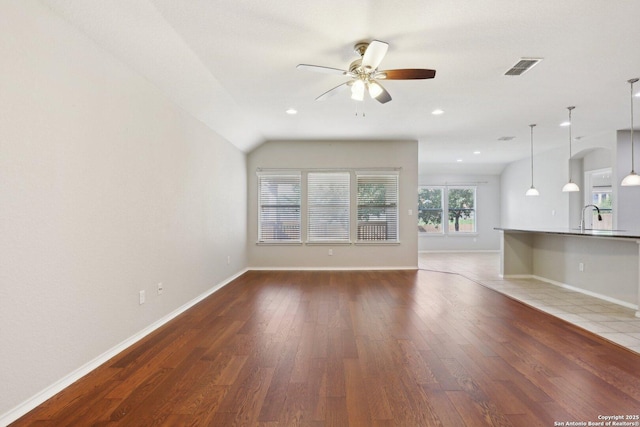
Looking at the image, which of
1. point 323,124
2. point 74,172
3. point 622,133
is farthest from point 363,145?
point 74,172

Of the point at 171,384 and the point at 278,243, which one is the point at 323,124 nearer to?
the point at 278,243

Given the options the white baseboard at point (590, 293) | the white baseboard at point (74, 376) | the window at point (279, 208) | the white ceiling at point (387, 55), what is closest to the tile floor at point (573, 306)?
the white baseboard at point (590, 293)

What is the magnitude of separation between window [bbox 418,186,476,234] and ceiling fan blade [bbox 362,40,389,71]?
7742 millimetres

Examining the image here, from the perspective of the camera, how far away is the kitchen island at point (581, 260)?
12.3 ft

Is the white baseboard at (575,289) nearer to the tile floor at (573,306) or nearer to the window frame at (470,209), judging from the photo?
the tile floor at (573,306)

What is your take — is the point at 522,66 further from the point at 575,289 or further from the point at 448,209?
the point at 448,209

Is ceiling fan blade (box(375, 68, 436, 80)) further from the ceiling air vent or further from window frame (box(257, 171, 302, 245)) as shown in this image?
window frame (box(257, 171, 302, 245))

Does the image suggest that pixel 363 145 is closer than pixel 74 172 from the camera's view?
No

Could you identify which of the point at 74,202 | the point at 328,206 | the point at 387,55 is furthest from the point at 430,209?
the point at 74,202

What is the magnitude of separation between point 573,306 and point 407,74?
3.61 metres

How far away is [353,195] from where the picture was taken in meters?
6.48

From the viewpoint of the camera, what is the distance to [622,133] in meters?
5.61

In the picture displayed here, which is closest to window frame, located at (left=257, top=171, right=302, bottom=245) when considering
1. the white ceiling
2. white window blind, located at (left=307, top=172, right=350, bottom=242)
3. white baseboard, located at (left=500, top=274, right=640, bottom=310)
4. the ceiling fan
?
white window blind, located at (left=307, top=172, right=350, bottom=242)

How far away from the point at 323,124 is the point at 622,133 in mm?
5629
